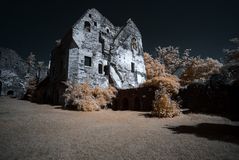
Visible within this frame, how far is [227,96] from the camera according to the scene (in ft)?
43.9

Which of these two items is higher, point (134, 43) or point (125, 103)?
point (134, 43)

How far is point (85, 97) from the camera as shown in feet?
54.3

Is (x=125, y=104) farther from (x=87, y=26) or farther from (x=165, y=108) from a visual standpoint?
(x=87, y=26)

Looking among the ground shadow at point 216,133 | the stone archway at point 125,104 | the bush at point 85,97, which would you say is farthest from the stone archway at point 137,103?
the ground shadow at point 216,133

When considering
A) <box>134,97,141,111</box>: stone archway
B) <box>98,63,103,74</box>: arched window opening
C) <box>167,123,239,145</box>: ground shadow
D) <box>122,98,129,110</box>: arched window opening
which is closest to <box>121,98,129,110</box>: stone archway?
<box>122,98,129,110</box>: arched window opening

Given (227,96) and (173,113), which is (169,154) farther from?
(227,96)

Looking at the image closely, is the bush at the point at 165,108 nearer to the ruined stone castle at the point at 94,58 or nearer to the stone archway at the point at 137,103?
the stone archway at the point at 137,103

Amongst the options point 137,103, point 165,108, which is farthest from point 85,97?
point 165,108

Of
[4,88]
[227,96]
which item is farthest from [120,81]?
[4,88]

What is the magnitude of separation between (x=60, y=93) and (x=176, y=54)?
1134 inches

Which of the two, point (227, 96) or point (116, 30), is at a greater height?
point (116, 30)

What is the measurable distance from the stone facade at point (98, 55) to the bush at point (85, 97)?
8.55 ft

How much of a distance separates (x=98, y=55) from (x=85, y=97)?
315 inches

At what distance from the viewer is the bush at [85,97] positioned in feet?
51.4
